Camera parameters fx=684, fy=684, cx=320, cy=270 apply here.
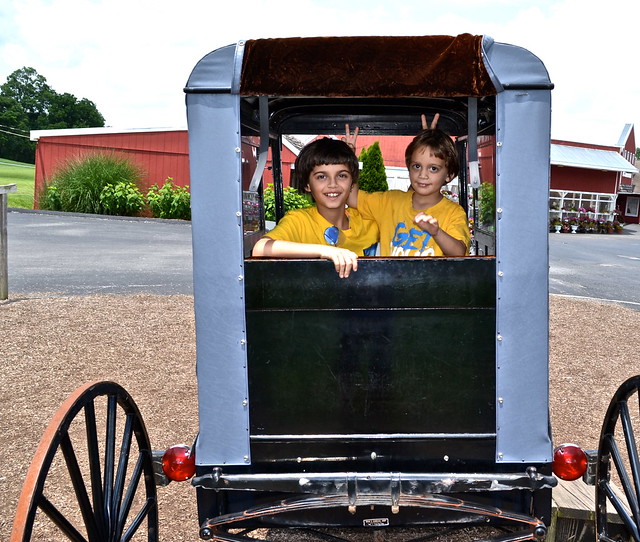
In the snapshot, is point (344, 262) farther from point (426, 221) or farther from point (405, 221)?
point (405, 221)

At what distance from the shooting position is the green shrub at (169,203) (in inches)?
921

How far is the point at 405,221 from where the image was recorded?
3.34 metres

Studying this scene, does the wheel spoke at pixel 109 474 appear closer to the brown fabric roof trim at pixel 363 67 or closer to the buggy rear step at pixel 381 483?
the buggy rear step at pixel 381 483

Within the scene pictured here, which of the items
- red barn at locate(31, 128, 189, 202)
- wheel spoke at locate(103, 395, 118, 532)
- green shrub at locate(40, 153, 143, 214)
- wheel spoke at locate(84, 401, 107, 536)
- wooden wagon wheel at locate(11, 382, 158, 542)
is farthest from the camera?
red barn at locate(31, 128, 189, 202)

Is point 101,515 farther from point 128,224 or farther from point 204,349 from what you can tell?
point 128,224

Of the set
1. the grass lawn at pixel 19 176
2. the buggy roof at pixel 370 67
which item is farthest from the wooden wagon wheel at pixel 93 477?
the grass lawn at pixel 19 176

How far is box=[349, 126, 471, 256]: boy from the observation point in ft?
10.2

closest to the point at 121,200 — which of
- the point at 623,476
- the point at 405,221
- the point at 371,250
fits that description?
the point at 371,250

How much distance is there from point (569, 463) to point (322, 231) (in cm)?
139

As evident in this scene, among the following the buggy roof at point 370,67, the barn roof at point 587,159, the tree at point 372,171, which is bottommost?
the buggy roof at point 370,67

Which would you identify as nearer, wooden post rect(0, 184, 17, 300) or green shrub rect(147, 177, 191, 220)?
wooden post rect(0, 184, 17, 300)

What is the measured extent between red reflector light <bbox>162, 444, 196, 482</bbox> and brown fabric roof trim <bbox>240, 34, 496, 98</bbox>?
1382 millimetres

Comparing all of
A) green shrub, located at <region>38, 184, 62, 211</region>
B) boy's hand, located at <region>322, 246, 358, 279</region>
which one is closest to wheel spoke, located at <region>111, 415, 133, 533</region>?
boy's hand, located at <region>322, 246, 358, 279</region>

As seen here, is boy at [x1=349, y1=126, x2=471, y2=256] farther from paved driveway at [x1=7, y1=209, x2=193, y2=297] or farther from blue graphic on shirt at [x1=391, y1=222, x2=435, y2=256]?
paved driveway at [x1=7, y1=209, x2=193, y2=297]
